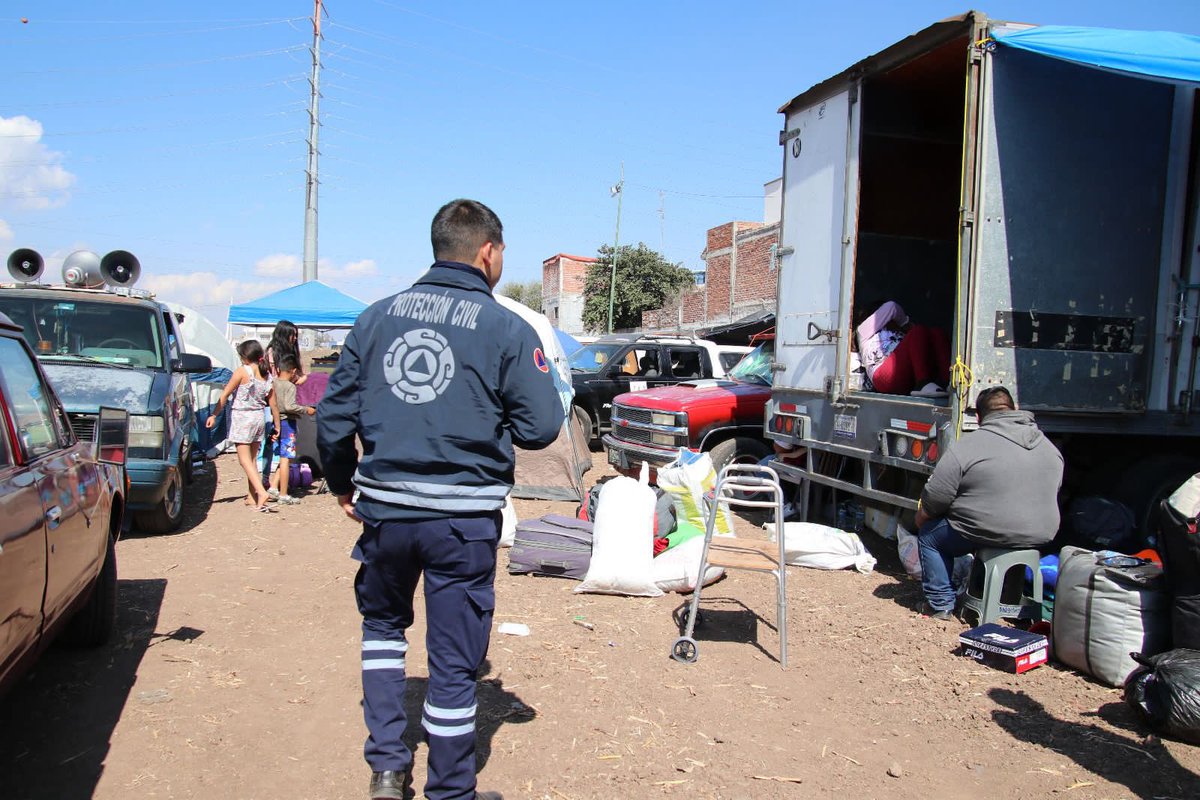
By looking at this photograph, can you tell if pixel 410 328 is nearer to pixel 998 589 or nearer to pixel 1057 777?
pixel 1057 777

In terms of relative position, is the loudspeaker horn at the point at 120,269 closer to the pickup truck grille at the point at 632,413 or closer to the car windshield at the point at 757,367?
the pickup truck grille at the point at 632,413

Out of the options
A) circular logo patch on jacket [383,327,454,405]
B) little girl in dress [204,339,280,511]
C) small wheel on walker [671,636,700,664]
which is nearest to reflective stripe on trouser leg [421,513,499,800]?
circular logo patch on jacket [383,327,454,405]

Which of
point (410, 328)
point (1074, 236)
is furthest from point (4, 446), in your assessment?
point (1074, 236)

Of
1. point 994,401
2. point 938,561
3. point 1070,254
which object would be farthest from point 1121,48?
point 938,561

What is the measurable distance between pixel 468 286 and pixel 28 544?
5.47 feet

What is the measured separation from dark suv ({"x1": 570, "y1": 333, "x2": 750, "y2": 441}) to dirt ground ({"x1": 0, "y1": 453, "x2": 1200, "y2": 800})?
6862 millimetres

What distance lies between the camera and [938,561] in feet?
16.9

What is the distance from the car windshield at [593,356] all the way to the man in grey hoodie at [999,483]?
7966mm

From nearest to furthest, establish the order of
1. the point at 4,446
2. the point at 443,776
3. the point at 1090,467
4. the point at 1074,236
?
the point at 443,776, the point at 4,446, the point at 1074,236, the point at 1090,467

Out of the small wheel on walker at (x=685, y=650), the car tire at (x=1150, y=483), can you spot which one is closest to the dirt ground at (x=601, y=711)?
the small wheel on walker at (x=685, y=650)

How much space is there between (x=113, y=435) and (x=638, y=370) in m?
8.65

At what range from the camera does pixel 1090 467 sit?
238 inches

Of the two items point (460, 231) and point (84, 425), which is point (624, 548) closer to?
point (460, 231)

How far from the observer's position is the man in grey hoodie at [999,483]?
4.75m
